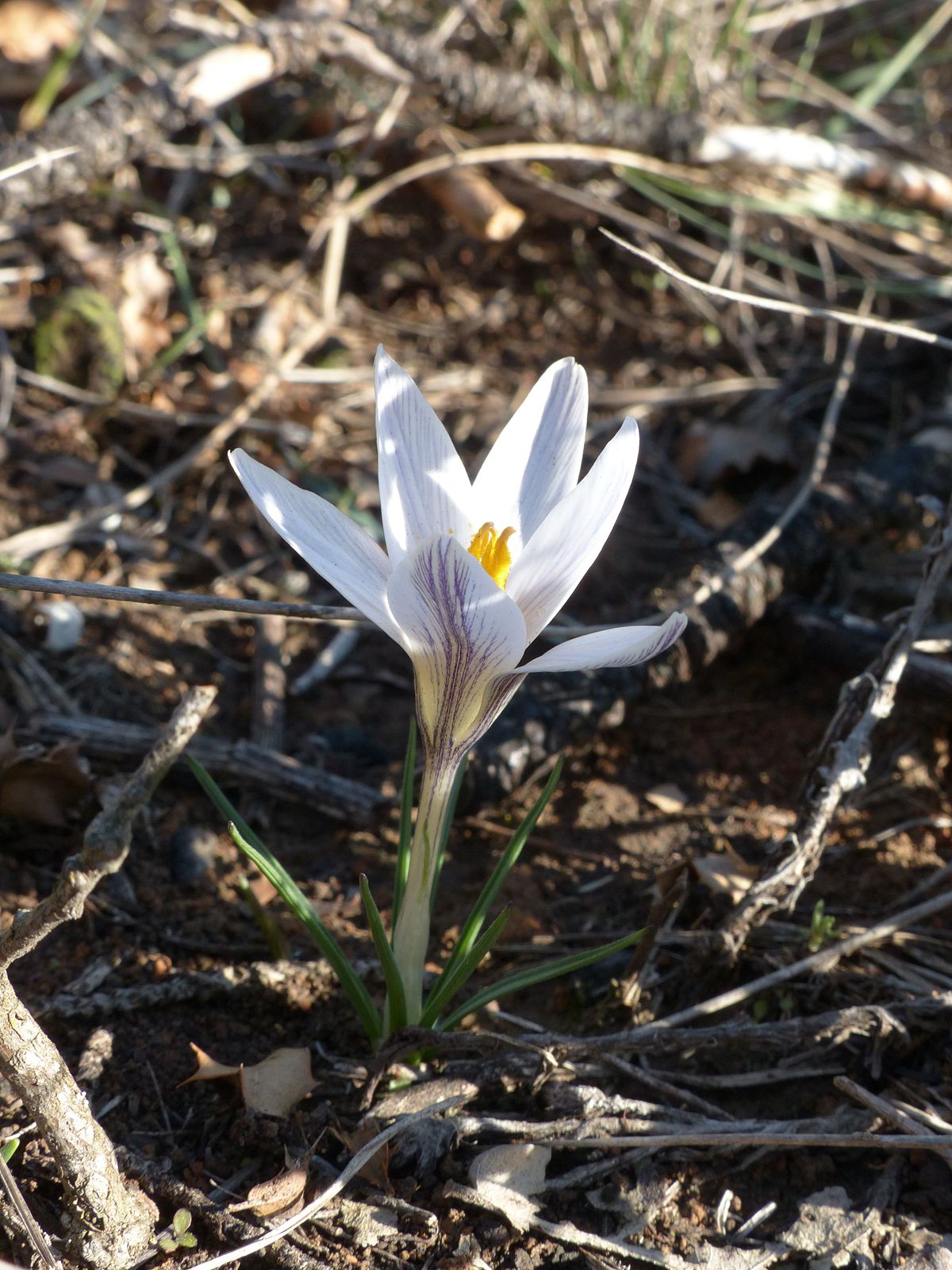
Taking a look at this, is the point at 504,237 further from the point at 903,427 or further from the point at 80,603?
the point at 80,603

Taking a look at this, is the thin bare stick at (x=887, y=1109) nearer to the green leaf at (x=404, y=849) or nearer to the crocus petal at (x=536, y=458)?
the green leaf at (x=404, y=849)

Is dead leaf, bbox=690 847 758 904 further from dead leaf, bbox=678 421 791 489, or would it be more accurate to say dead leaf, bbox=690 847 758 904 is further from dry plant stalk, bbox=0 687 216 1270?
dead leaf, bbox=678 421 791 489

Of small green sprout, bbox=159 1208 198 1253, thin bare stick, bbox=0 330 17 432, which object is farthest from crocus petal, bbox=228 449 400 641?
thin bare stick, bbox=0 330 17 432

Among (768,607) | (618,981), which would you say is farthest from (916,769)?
(618,981)

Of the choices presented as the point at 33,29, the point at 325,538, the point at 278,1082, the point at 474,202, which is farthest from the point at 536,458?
the point at 33,29

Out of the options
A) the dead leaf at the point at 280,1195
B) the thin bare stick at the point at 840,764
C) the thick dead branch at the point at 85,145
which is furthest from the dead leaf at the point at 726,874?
the thick dead branch at the point at 85,145

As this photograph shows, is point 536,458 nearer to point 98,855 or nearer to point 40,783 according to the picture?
point 98,855
